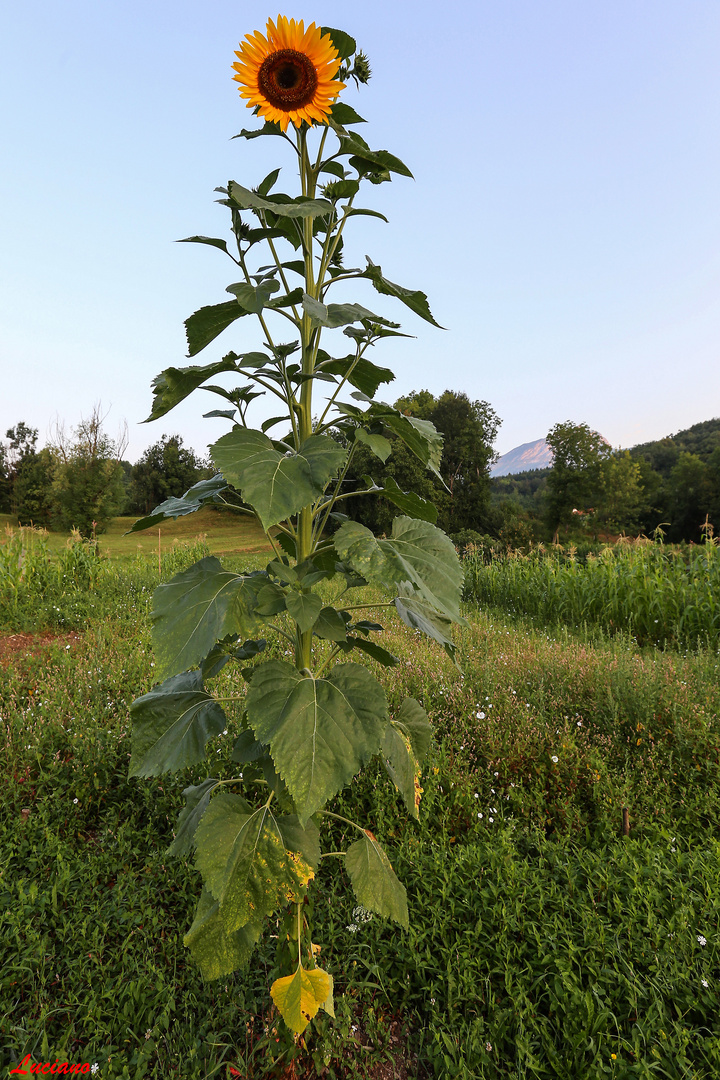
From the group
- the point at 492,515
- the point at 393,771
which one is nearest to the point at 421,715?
the point at 393,771

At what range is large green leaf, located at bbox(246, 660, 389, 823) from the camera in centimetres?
121

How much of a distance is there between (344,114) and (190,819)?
215cm

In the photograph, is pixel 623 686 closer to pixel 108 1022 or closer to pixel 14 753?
pixel 108 1022

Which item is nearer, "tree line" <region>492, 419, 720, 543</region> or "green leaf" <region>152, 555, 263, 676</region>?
"green leaf" <region>152, 555, 263, 676</region>

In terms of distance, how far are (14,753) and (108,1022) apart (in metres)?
1.88

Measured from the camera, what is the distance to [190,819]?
5.55 ft

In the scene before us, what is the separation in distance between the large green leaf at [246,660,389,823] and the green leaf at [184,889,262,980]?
50 cm

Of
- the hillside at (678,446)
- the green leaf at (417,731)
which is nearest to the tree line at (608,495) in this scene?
the hillside at (678,446)

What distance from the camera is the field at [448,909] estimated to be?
5.81 feet

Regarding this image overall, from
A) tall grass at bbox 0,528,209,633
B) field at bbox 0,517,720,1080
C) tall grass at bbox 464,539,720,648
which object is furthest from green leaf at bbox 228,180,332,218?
tall grass at bbox 464,539,720,648

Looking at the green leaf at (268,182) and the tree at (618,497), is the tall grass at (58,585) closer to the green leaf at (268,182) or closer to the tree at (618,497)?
the green leaf at (268,182)

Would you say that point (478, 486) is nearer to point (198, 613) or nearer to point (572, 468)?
point (572, 468)

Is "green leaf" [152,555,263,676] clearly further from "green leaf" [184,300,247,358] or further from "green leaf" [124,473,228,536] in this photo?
"green leaf" [184,300,247,358]

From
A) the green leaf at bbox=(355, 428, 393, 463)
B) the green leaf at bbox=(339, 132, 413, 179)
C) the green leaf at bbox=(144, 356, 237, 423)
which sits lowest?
the green leaf at bbox=(355, 428, 393, 463)
